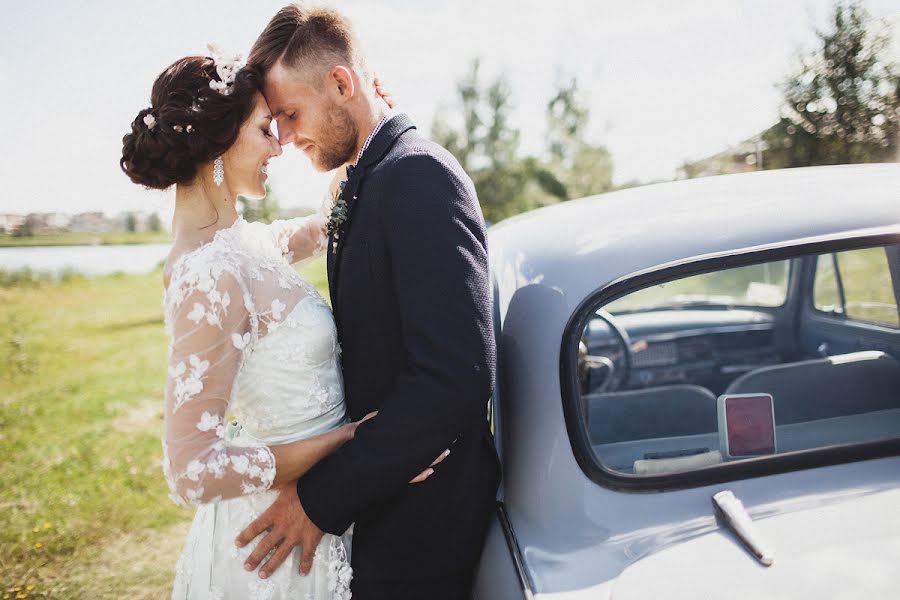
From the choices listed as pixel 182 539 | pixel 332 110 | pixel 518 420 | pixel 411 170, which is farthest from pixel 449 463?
pixel 182 539

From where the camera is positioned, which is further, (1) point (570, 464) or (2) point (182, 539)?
(2) point (182, 539)

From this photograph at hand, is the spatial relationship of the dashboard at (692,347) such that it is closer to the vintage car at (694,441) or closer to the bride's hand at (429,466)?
the vintage car at (694,441)

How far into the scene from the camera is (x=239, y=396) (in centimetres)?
169

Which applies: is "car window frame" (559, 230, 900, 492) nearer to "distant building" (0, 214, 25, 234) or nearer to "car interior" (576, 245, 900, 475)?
"car interior" (576, 245, 900, 475)

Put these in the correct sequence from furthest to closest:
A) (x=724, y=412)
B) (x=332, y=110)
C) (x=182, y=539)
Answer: (x=182, y=539) < (x=332, y=110) < (x=724, y=412)

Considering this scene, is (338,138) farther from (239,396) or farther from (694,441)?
(694,441)

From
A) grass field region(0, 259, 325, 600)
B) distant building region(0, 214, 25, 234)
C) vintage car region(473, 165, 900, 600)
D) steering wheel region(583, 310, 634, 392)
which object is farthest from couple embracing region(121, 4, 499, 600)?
distant building region(0, 214, 25, 234)

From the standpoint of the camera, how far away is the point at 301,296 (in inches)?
68.9

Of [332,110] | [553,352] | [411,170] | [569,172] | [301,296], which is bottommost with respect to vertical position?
[569,172]

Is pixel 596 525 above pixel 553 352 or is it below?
below

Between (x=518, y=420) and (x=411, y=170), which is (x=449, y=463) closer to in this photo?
(x=518, y=420)

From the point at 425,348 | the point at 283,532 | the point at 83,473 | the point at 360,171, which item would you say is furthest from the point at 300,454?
the point at 83,473

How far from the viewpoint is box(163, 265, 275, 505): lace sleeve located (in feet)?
4.95

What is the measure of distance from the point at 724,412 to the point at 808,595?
1.91ft
